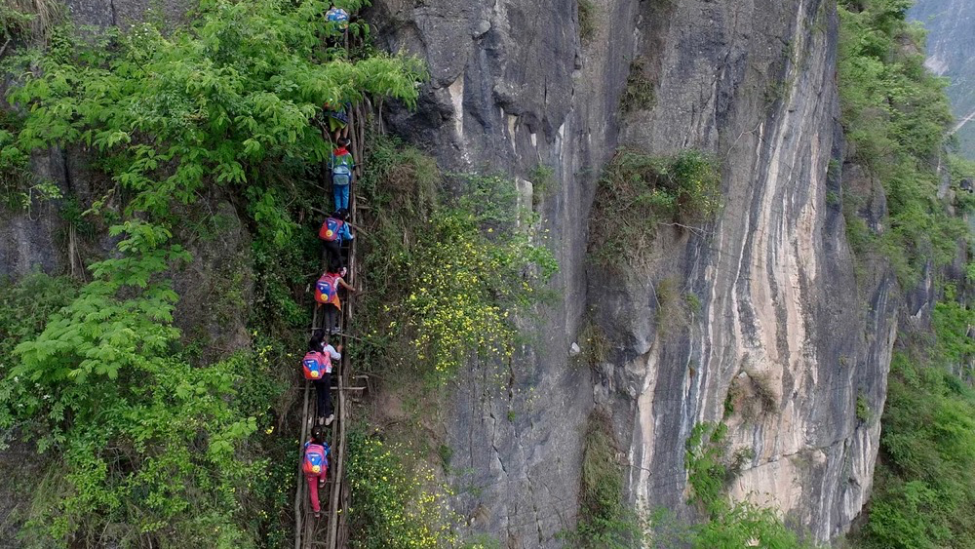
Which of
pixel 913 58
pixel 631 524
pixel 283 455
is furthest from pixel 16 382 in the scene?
pixel 913 58

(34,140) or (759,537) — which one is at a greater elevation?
(34,140)

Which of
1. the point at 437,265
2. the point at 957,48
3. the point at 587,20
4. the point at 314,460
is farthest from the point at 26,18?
the point at 957,48

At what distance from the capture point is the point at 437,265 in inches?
223

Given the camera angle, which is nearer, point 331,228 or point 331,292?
point 331,292

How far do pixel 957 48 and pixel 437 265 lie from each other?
184 feet

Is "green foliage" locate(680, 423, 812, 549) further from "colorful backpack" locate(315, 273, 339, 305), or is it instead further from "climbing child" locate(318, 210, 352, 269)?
"climbing child" locate(318, 210, 352, 269)

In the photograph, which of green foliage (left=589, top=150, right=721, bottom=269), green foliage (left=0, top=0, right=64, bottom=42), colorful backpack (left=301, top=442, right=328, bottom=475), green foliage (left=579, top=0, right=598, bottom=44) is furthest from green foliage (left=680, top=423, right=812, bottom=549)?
green foliage (left=0, top=0, right=64, bottom=42)

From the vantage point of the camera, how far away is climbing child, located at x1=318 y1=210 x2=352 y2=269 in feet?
18.6

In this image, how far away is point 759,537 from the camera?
317 inches

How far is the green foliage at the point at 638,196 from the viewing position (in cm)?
762

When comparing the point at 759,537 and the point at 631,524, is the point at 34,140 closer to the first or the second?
the point at 631,524

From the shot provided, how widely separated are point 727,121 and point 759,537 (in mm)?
6369

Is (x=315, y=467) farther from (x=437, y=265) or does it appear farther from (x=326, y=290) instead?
(x=437, y=265)

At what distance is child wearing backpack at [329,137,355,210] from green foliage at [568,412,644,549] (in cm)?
477
